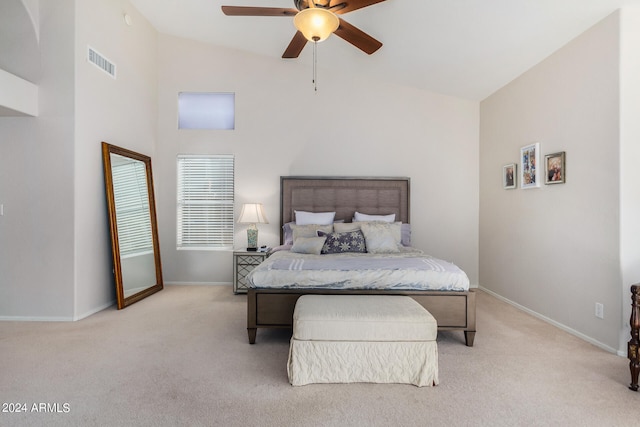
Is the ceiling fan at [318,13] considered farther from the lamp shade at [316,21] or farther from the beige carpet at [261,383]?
the beige carpet at [261,383]

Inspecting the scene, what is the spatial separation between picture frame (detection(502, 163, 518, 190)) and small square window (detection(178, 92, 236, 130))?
3893mm

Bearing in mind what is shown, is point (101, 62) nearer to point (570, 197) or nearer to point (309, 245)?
point (309, 245)

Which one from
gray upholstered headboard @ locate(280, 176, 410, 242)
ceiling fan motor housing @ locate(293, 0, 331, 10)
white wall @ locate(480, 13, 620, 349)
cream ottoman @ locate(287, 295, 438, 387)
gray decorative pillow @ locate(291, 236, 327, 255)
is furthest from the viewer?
gray upholstered headboard @ locate(280, 176, 410, 242)

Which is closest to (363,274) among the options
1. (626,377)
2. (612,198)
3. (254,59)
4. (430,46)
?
(626,377)

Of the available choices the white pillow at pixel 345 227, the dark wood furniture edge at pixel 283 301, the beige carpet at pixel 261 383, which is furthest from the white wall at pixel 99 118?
the white pillow at pixel 345 227

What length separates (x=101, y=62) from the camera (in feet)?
13.1

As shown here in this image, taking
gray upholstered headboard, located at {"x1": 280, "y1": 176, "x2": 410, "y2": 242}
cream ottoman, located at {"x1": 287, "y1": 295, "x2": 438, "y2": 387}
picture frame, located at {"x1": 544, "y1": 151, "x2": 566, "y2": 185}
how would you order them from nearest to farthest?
cream ottoman, located at {"x1": 287, "y1": 295, "x2": 438, "y2": 387} < picture frame, located at {"x1": 544, "y1": 151, "x2": 566, "y2": 185} < gray upholstered headboard, located at {"x1": 280, "y1": 176, "x2": 410, "y2": 242}

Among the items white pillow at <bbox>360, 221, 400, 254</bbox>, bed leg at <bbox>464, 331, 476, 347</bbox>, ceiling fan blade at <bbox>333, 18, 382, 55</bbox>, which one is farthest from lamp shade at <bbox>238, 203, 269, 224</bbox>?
bed leg at <bbox>464, 331, 476, 347</bbox>

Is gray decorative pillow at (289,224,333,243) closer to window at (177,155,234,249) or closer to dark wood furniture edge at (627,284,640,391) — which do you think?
window at (177,155,234,249)

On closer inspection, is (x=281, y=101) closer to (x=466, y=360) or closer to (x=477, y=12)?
(x=477, y=12)

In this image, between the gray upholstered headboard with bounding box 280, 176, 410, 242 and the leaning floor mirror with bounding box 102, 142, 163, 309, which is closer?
the leaning floor mirror with bounding box 102, 142, 163, 309

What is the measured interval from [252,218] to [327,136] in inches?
65.9

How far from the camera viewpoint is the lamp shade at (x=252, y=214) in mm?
4906

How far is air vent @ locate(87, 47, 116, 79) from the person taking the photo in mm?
3836
